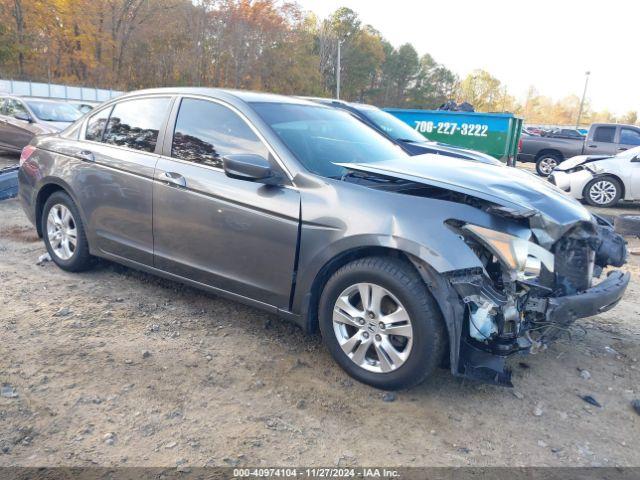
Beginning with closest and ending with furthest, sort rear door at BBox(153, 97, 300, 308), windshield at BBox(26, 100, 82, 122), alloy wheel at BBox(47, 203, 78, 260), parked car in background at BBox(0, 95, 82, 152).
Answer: rear door at BBox(153, 97, 300, 308) → alloy wheel at BBox(47, 203, 78, 260) → parked car in background at BBox(0, 95, 82, 152) → windshield at BBox(26, 100, 82, 122)

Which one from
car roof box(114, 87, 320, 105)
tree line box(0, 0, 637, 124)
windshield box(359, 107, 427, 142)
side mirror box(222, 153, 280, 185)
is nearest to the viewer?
side mirror box(222, 153, 280, 185)

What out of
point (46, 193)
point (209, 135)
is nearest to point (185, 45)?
point (46, 193)

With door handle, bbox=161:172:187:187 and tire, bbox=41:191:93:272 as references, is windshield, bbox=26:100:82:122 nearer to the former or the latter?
tire, bbox=41:191:93:272

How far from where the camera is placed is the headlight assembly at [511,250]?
297cm

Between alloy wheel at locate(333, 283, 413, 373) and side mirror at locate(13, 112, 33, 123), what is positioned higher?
side mirror at locate(13, 112, 33, 123)

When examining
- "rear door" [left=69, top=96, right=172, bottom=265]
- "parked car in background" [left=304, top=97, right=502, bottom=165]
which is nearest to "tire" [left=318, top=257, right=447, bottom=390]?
"rear door" [left=69, top=96, right=172, bottom=265]

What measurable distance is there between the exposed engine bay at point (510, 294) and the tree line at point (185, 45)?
43.5m

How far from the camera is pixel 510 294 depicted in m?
2.98

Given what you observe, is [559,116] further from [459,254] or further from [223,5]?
[459,254]

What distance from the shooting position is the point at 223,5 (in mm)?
51594

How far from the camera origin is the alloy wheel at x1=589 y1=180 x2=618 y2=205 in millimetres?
10578

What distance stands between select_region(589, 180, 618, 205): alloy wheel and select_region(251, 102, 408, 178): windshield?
25.8 feet

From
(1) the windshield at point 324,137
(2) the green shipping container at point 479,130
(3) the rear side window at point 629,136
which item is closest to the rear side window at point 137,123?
(1) the windshield at point 324,137

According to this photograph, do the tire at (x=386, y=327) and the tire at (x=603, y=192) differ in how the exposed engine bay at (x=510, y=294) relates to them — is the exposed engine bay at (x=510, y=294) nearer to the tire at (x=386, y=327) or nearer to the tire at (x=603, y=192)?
the tire at (x=386, y=327)
